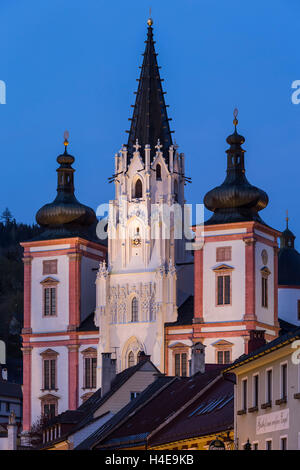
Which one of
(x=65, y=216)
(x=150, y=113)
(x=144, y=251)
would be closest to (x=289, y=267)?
(x=150, y=113)

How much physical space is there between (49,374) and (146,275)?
9.12m

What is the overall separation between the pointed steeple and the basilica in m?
0.07

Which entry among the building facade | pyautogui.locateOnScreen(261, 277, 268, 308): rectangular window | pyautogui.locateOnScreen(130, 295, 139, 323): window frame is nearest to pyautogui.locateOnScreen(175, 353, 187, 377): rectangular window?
pyautogui.locateOnScreen(130, 295, 139, 323): window frame

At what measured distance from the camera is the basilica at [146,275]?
350 feet

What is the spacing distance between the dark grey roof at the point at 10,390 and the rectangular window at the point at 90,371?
28.5 meters

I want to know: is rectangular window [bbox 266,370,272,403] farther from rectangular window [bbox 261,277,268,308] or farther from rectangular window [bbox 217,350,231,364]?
rectangular window [bbox 261,277,268,308]

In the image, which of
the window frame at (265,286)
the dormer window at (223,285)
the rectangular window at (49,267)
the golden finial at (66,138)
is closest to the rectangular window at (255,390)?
the dormer window at (223,285)

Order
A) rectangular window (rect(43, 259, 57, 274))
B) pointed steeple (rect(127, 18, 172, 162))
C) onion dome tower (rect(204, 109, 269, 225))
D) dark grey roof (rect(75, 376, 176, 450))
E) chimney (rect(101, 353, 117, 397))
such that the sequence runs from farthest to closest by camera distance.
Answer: pointed steeple (rect(127, 18, 172, 162)), rectangular window (rect(43, 259, 57, 274)), onion dome tower (rect(204, 109, 269, 225)), chimney (rect(101, 353, 117, 397)), dark grey roof (rect(75, 376, 176, 450))

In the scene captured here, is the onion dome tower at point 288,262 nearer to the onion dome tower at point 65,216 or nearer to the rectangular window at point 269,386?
the onion dome tower at point 65,216

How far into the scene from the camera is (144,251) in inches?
4355

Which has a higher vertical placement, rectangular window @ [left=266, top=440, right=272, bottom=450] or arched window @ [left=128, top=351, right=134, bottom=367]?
arched window @ [left=128, top=351, right=134, bottom=367]

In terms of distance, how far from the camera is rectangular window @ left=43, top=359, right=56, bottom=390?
111500mm
